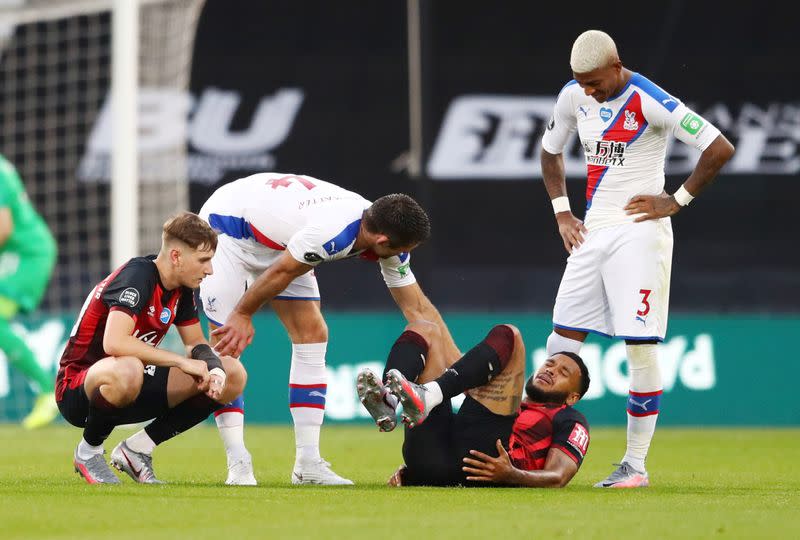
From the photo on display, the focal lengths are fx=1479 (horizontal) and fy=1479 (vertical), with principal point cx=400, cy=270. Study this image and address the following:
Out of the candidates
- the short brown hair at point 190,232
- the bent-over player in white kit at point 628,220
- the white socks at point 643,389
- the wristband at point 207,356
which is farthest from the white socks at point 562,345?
the short brown hair at point 190,232

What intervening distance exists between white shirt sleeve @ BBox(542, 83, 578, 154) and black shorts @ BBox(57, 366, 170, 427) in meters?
2.28

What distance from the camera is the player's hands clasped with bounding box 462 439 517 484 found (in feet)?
19.0

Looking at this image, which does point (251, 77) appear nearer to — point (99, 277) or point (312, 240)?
point (99, 277)

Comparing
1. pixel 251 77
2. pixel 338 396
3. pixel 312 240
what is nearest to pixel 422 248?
pixel 338 396

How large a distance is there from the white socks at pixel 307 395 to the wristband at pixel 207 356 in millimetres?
778

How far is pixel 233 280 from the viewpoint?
657 centimetres

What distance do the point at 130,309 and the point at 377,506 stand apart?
125 centimetres

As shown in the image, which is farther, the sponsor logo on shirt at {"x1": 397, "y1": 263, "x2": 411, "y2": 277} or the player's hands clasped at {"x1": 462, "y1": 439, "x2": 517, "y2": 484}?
the sponsor logo on shirt at {"x1": 397, "y1": 263, "x2": 411, "y2": 277}

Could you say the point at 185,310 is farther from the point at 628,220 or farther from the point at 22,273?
the point at 22,273

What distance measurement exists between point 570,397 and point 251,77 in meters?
9.12

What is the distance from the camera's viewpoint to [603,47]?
6391 mm

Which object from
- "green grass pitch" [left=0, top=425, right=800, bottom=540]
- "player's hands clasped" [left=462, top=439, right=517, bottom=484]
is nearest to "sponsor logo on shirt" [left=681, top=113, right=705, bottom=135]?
"green grass pitch" [left=0, top=425, right=800, bottom=540]

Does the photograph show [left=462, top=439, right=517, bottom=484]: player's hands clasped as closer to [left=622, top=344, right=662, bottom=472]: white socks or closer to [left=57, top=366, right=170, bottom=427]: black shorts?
[left=622, top=344, right=662, bottom=472]: white socks

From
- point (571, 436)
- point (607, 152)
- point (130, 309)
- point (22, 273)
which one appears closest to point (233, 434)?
point (130, 309)
